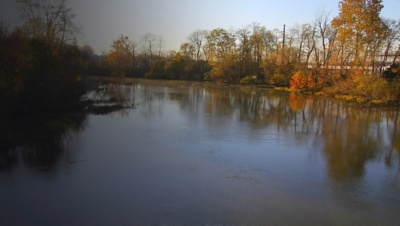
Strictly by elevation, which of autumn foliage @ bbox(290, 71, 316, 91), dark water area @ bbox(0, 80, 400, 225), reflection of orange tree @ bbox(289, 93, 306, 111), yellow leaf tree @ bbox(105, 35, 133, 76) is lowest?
dark water area @ bbox(0, 80, 400, 225)

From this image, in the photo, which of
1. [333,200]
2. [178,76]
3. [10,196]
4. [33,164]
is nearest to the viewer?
[10,196]

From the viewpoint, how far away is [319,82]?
112 ft

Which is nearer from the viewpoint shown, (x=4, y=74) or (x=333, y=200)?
(x=333, y=200)

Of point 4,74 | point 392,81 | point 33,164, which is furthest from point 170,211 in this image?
point 392,81

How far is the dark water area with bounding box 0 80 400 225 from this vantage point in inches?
240

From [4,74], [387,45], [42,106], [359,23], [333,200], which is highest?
[359,23]

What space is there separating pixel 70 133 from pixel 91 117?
361 cm

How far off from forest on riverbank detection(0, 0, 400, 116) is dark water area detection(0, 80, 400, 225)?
2.52m

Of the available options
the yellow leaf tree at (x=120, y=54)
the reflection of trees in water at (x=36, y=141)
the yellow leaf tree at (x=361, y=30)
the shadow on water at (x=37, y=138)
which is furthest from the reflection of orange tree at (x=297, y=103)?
the yellow leaf tree at (x=120, y=54)

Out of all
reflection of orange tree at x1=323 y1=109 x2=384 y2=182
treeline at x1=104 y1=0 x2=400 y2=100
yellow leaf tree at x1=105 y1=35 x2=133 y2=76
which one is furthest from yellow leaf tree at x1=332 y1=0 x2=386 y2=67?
yellow leaf tree at x1=105 y1=35 x2=133 y2=76

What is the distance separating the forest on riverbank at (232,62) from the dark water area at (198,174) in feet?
8.26

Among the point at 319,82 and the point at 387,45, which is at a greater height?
the point at 387,45

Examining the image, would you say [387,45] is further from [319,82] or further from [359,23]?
→ [319,82]

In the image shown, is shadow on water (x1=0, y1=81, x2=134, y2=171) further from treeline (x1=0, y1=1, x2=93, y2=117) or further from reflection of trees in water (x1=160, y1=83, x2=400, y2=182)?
reflection of trees in water (x1=160, y1=83, x2=400, y2=182)
